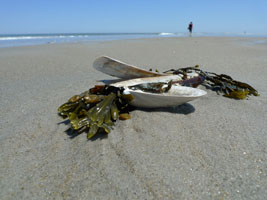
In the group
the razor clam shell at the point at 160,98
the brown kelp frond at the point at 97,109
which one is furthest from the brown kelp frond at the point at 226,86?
the brown kelp frond at the point at 97,109

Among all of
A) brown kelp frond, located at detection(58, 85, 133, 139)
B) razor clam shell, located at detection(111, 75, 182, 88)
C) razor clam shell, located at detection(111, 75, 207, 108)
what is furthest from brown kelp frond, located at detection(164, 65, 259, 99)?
brown kelp frond, located at detection(58, 85, 133, 139)

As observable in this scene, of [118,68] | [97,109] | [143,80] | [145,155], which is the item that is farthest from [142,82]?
[145,155]

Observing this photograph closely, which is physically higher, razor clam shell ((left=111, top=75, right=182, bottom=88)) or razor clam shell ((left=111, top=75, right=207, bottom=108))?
razor clam shell ((left=111, top=75, right=182, bottom=88))

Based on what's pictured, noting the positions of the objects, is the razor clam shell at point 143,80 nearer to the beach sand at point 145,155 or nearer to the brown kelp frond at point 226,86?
the brown kelp frond at point 226,86

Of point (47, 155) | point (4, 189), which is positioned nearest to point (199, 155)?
point (47, 155)

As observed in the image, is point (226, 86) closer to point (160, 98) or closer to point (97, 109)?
point (160, 98)

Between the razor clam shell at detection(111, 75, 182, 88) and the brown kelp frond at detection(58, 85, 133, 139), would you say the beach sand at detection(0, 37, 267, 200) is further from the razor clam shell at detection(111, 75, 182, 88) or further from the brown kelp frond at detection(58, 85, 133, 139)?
the razor clam shell at detection(111, 75, 182, 88)
